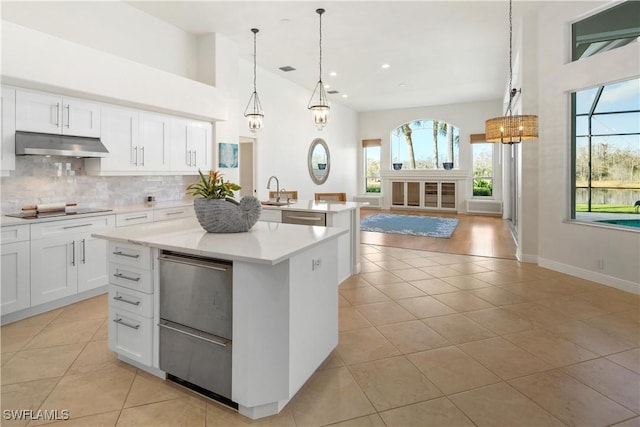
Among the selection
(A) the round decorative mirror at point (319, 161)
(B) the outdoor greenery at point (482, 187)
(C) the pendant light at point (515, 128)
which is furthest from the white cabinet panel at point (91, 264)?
(B) the outdoor greenery at point (482, 187)

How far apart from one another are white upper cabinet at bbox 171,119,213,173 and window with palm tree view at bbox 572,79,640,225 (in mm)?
5066

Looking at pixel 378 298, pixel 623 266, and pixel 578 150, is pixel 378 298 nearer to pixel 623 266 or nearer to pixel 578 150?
pixel 623 266

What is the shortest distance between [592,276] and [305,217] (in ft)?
11.5

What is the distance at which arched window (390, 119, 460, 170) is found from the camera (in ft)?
38.0

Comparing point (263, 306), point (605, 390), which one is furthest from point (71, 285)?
point (605, 390)

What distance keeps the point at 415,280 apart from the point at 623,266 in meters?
2.25

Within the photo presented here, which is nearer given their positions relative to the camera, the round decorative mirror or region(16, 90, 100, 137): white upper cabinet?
region(16, 90, 100, 137): white upper cabinet

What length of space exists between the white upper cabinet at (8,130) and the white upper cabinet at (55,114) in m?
0.04

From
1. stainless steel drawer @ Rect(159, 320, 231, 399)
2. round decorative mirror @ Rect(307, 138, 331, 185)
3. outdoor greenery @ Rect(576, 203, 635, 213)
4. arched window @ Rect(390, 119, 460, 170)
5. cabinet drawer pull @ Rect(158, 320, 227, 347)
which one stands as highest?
arched window @ Rect(390, 119, 460, 170)

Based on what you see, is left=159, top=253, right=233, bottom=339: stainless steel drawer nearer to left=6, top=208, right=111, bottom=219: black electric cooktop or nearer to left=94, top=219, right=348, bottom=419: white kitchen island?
left=94, top=219, right=348, bottom=419: white kitchen island

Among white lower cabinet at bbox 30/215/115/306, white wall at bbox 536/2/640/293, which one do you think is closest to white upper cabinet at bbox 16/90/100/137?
white lower cabinet at bbox 30/215/115/306

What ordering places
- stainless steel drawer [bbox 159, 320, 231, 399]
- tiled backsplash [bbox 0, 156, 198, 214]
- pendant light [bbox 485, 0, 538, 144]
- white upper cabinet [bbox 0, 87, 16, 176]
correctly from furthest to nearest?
pendant light [bbox 485, 0, 538, 144] → tiled backsplash [bbox 0, 156, 198, 214] → white upper cabinet [bbox 0, 87, 16, 176] → stainless steel drawer [bbox 159, 320, 231, 399]

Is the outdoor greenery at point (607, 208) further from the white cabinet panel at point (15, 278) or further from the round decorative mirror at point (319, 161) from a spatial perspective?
the white cabinet panel at point (15, 278)

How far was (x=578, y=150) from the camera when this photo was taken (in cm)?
452
